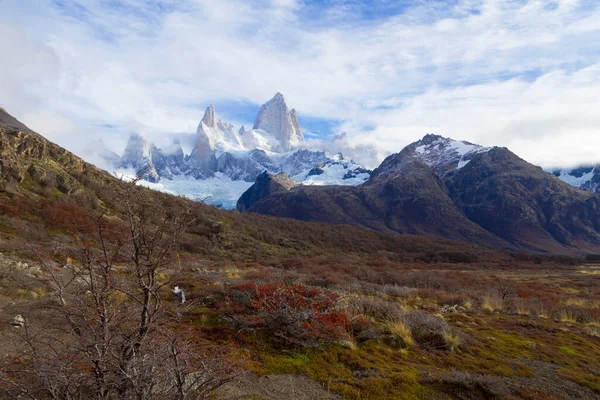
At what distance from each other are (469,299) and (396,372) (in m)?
13.0

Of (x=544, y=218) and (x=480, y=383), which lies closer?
(x=480, y=383)

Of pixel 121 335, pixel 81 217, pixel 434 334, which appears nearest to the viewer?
pixel 121 335

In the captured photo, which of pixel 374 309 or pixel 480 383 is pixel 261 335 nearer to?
pixel 374 309

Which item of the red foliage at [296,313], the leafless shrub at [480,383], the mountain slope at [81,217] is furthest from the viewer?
the mountain slope at [81,217]

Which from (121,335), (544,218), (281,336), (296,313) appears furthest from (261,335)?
(544,218)

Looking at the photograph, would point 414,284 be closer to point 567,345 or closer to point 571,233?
point 567,345

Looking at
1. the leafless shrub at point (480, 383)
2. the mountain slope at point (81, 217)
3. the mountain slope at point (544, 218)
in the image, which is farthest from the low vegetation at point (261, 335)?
the mountain slope at point (544, 218)

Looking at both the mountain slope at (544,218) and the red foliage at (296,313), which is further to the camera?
the mountain slope at (544,218)

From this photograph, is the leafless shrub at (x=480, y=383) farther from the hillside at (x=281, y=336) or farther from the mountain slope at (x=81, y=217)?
the mountain slope at (x=81, y=217)

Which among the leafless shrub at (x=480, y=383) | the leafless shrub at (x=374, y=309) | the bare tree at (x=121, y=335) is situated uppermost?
the bare tree at (x=121, y=335)

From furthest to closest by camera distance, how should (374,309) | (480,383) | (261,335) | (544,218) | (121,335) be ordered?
(544,218), (374,309), (261,335), (480,383), (121,335)

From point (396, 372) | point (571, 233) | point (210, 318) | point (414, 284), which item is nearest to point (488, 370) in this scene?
point (396, 372)

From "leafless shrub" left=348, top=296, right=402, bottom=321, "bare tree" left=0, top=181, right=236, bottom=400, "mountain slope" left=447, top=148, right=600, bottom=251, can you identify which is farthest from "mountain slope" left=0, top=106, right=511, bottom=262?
"mountain slope" left=447, top=148, right=600, bottom=251

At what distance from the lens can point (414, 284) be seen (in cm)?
2898
